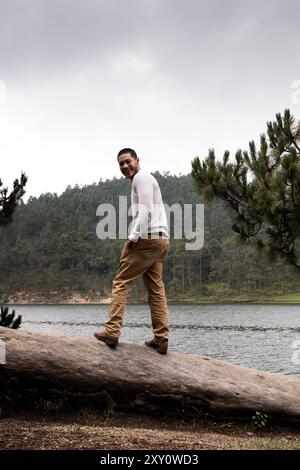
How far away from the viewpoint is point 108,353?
7852 mm

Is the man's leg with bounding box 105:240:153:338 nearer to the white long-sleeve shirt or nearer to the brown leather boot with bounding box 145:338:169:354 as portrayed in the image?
the white long-sleeve shirt

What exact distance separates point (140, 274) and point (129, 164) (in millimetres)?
1669

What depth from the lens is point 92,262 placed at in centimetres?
14825

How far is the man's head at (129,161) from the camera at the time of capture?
724cm

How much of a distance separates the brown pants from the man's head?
1.02 m

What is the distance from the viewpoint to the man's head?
23.7 ft

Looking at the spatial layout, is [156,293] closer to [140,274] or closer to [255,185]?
[140,274]

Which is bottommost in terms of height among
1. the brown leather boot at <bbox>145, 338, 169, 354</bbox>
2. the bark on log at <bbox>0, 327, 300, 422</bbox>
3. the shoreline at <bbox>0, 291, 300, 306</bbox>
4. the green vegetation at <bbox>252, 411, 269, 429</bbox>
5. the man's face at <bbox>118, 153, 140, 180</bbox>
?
the shoreline at <bbox>0, 291, 300, 306</bbox>

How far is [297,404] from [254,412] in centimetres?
80

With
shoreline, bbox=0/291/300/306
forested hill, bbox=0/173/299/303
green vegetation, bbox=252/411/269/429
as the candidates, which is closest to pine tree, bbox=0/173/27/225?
green vegetation, bbox=252/411/269/429

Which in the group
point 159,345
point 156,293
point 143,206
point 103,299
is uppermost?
point 143,206

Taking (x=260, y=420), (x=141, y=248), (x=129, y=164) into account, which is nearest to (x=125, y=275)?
(x=141, y=248)
